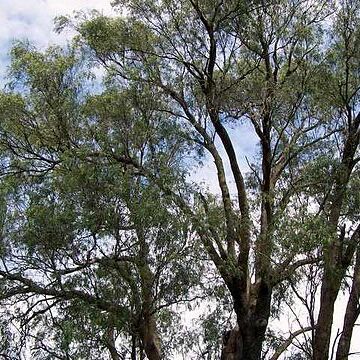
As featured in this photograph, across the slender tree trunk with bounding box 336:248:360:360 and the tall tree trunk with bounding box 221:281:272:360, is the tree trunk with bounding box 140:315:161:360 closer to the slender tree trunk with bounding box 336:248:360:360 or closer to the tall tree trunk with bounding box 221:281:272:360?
the tall tree trunk with bounding box 221:281:272:360

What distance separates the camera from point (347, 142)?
991 cm

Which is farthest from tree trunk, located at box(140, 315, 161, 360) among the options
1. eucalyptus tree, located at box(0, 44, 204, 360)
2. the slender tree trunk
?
the slender tree trunk

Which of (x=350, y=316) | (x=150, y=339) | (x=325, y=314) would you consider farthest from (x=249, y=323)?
(x=350, y=316)

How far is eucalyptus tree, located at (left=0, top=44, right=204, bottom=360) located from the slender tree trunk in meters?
2.13

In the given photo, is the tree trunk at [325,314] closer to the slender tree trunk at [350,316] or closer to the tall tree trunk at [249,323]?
the slender tree trunk at [350,316]

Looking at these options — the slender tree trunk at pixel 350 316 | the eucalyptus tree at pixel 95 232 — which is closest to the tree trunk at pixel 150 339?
the eucalyptus tree at pixel 95 232

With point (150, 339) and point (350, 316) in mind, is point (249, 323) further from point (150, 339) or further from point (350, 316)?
point (350, 316)

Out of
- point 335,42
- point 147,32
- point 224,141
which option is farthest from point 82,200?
point 335,42

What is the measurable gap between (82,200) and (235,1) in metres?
3.14

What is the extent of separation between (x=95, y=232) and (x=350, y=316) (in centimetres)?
374

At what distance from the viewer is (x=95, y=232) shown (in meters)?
8.57

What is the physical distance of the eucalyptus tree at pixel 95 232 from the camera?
856 cm

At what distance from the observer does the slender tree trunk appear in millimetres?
9930

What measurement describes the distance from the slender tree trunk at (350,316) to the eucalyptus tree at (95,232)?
213 cm
